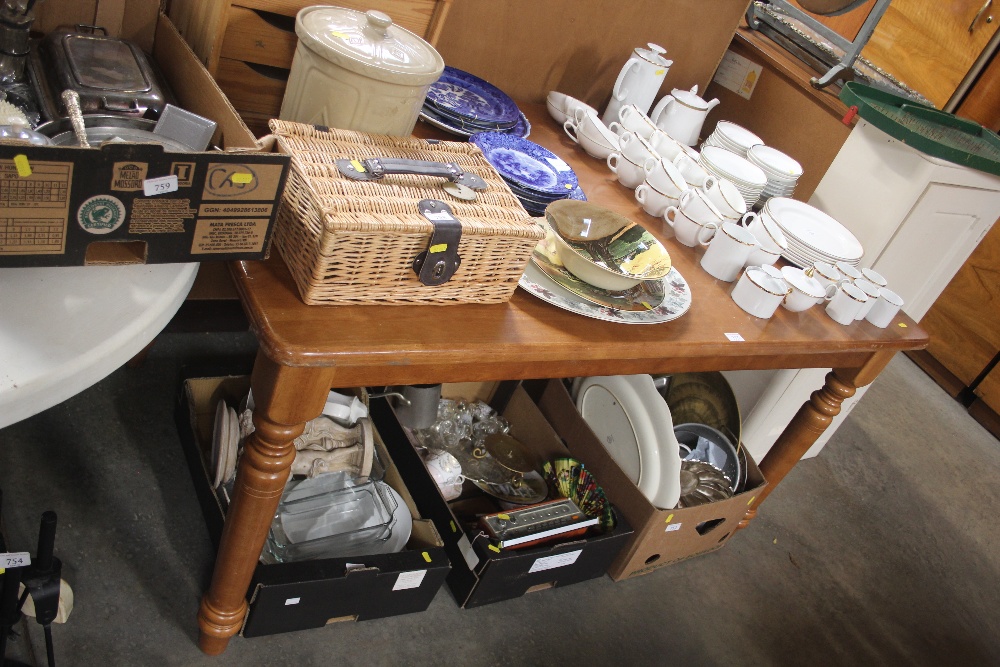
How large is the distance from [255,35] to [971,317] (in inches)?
115

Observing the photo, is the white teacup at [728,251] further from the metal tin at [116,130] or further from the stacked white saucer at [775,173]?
the metal tin at [116,130]

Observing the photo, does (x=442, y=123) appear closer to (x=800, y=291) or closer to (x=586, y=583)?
(x=800, y=291)

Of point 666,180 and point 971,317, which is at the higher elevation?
point 666,180

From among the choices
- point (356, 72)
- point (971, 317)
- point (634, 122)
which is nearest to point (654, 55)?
point (634, 122)

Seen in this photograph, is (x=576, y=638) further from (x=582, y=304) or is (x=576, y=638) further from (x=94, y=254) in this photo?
(x=94, y=254)

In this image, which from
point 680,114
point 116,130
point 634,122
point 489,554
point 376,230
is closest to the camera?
point 376,230

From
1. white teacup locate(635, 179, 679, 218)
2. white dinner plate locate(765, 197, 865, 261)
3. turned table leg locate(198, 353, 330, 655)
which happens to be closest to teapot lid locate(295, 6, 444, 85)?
turned table leg locate(198, 353, 330, 655)

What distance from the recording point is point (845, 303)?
64.6 inches

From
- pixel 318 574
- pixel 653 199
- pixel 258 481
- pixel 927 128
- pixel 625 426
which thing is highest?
pixel 927 128

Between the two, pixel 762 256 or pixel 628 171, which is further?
pixel 628 171

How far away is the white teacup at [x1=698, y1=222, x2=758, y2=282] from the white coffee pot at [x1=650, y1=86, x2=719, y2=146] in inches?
21.2

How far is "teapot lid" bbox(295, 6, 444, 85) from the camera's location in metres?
1.24

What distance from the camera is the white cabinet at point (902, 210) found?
1.94 m

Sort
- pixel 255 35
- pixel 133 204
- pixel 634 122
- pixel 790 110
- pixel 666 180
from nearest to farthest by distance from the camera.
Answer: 1. pixel 133 204
2. pixel 255 35
3. pixel 666 180
4. pixel 634 122
5. pixel 790 110
